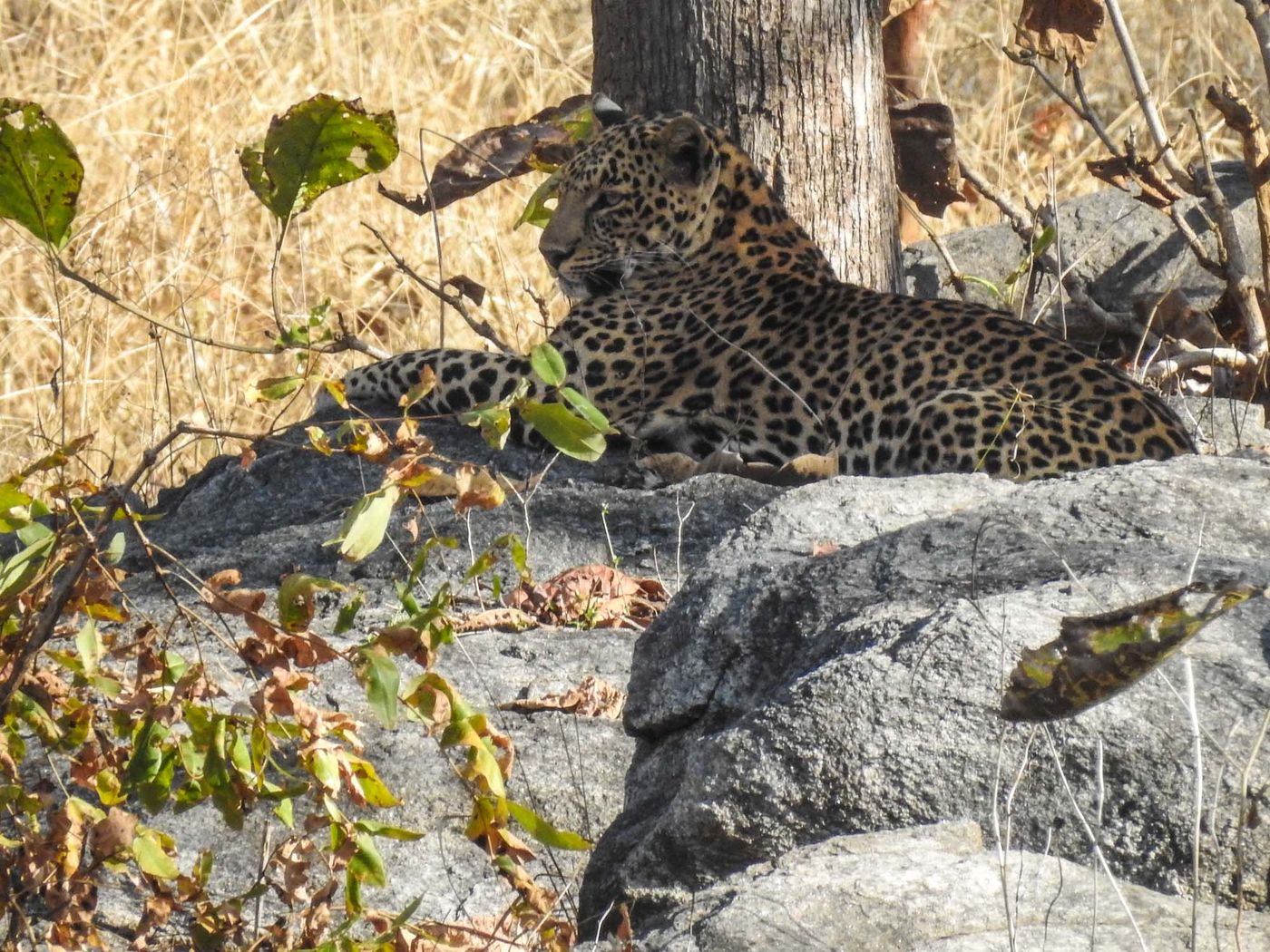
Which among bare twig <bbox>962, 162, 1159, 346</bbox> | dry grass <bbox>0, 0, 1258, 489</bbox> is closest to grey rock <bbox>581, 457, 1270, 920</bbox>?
bare twig <bbox>962, 162, 1159, 346</bbox>

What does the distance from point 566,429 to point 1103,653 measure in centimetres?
92

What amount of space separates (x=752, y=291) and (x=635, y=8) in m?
1.13

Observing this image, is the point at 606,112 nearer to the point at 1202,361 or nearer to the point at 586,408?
the point at 1202,361

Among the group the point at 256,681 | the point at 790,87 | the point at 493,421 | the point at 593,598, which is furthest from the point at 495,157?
the point at 493,421

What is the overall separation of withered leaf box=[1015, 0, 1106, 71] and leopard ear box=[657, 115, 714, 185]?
1328 mm

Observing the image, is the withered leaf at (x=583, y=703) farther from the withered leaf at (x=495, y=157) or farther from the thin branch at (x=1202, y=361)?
the thin branch at (x=1202, y=361)

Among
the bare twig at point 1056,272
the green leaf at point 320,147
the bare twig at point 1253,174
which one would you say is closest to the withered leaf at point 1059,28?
the bare twig at point 1253,174

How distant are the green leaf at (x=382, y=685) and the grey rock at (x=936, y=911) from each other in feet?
1.69

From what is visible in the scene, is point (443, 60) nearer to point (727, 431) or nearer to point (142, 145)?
point (142, 145)

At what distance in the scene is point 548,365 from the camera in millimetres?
2885

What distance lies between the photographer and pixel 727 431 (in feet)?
22.3

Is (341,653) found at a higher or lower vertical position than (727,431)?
higher

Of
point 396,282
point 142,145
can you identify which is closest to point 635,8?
point 396,282

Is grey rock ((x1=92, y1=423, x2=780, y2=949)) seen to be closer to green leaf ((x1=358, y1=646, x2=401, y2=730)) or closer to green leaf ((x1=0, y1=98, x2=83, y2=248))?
green leaf ((x1=358, y1=646, x2=401, y2=730))
